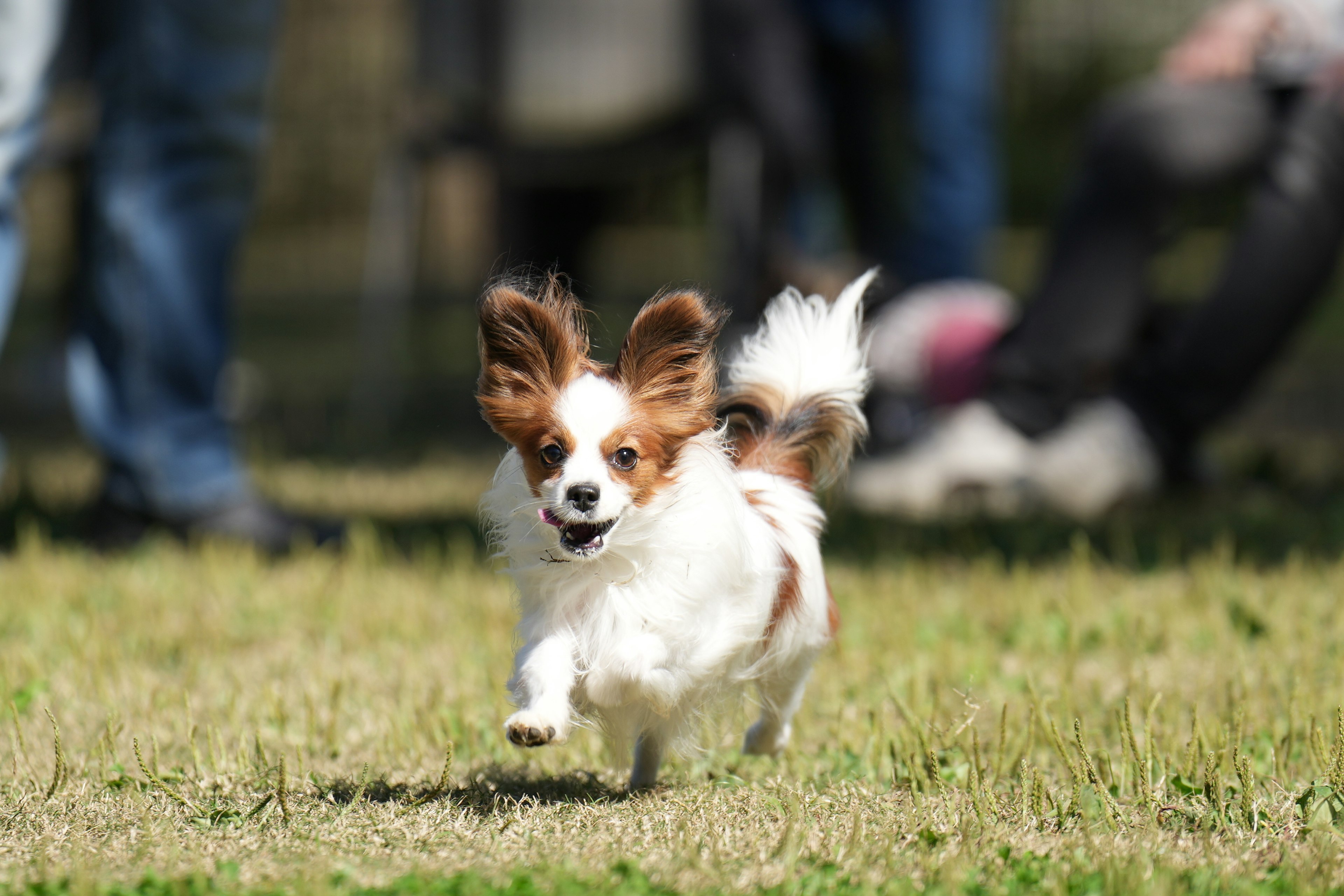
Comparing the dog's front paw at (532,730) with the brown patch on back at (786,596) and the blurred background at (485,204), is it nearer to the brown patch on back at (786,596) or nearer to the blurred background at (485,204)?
the brown patch on back at (786,596)

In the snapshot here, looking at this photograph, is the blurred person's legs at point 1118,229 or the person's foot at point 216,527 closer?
the person's foot at point 216,527

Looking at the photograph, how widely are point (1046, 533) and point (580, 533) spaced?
264cm

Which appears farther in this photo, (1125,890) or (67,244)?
(67,244)

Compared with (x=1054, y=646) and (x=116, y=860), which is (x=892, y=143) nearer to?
(x=1054, y=646)

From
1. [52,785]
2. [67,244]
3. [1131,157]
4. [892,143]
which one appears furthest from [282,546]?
[892,143]

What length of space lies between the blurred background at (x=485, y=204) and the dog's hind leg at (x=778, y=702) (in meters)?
0.54

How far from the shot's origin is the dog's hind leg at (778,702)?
2.19 m

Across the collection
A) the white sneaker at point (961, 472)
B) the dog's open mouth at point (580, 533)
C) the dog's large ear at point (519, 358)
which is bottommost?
the dog's open mouth at point (580, 533)

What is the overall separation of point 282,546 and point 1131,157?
2.70m

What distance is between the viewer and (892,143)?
7422 millimetres

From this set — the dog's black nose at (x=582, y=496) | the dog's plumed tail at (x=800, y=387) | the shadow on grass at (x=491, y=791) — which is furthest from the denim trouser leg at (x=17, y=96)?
the dog's black nose at (x=582, y=496)

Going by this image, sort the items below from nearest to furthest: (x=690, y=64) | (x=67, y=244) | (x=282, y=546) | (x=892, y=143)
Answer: (x=282, y=546) → (x=690, y=64) → (x=67, y=244) → (x=892, y=143)

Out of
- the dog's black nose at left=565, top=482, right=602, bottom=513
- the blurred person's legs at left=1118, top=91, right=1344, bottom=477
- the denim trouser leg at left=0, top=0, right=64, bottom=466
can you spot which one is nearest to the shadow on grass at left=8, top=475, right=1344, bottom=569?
the blurred person's legs at left=1118, top=91, right=1344, bottom=477

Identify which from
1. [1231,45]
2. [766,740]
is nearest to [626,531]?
[766,740]
